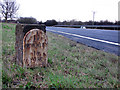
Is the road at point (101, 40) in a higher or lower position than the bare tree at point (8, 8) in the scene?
lower

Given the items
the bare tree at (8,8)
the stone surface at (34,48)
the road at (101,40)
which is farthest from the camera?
the bare tree at (8,8)

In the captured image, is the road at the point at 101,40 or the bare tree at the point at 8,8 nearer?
the road at the point at 101,40

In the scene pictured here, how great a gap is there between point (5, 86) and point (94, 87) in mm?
1774

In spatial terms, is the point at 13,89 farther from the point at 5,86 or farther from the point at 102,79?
the point at 102,79

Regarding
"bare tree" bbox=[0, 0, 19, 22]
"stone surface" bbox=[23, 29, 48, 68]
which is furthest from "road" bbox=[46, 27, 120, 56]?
"bare tree" bbox=[0, 0, 19, 22]

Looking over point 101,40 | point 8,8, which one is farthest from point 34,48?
point 8,8

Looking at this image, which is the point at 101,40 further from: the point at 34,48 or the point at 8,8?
Answer: the point at 8,8

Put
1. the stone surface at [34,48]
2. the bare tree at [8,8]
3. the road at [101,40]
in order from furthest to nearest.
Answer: the bare tree at [8,8]
the road at [101,40]
the stone surface at [34,48]

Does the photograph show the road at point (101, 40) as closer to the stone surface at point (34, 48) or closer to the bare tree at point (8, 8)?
the stone surface at point (34, 48)

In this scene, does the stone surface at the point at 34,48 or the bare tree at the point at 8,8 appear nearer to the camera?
the stone surface at the point at 34,48

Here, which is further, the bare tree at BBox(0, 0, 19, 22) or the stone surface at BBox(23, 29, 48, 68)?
the bare tree at BBox(0, 0, 19, 22)

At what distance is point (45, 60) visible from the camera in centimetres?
363

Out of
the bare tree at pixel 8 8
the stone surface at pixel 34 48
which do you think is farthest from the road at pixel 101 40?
the bare tree at pixel 8 8

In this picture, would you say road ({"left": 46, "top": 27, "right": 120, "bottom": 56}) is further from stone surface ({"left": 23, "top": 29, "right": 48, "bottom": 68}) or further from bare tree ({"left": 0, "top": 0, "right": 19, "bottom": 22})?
bare tree ({"left": 0, "top": 0, "right": 19, "bottom": 22})
